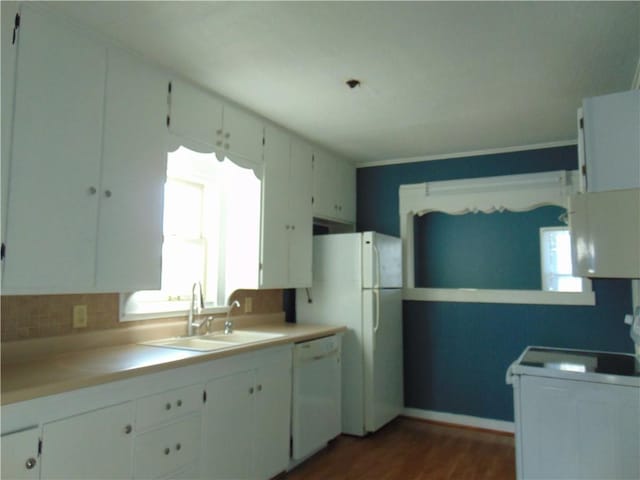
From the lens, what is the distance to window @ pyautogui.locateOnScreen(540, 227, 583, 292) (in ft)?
18.2

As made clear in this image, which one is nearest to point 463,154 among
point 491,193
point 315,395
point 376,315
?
point 491,193

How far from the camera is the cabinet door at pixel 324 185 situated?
3998mm

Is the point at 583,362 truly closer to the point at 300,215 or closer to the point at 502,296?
the point at 502,296

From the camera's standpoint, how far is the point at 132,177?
2.34m

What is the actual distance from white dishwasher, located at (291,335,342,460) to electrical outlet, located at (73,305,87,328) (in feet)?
4.29

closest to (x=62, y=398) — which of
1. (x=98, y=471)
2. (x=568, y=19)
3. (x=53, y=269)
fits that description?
(x=98, y=471)

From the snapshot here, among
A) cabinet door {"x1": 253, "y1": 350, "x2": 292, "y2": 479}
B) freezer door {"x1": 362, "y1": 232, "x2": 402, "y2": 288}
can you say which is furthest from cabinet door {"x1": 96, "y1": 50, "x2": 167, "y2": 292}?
freezer door {"x1": 362, "y1": 232, "x2": 402, "y2": 288}

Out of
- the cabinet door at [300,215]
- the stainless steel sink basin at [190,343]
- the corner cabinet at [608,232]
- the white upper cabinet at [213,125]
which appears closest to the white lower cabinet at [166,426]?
the stainless steel sink basin at [190,343]

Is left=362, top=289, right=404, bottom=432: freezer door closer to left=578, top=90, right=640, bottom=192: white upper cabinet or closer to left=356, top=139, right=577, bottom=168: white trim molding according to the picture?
left=356, top=139, right=577, bottom=168: white trim molding

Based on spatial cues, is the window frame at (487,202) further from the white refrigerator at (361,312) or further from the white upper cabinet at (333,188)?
the white upper cabinet at (333,188)

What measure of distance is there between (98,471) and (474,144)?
3590mm

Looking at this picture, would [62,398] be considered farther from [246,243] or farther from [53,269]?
[246,243]

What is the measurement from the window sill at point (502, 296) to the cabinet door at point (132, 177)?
2653 mm

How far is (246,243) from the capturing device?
3326mm
